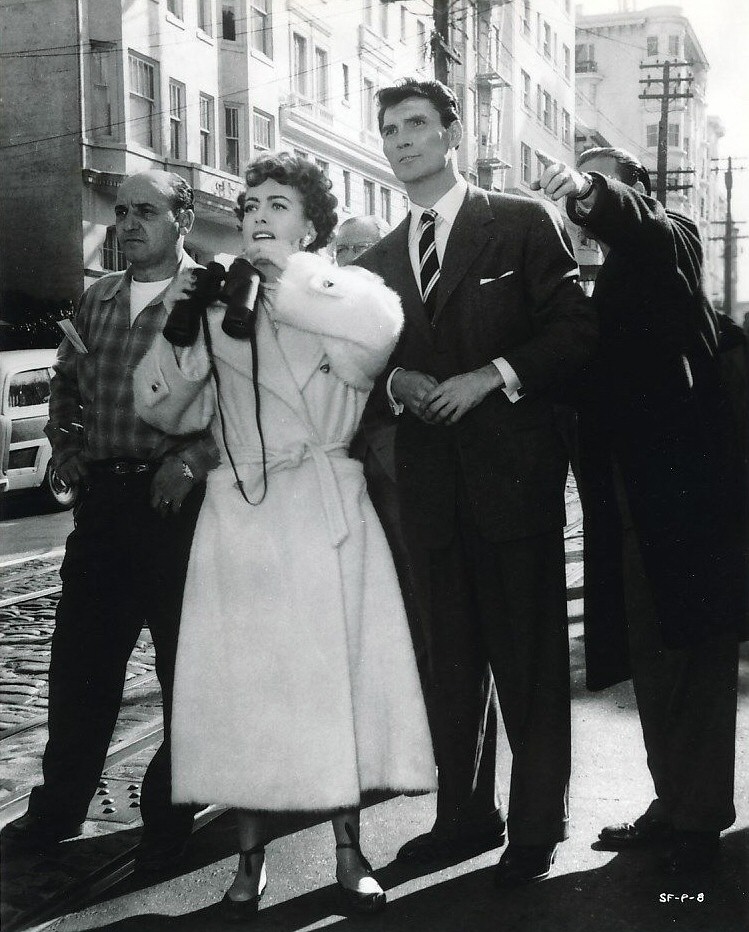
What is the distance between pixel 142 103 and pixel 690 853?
599 cm

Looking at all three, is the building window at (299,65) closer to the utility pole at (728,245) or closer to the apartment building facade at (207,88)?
the apartment building facade at (207,88)

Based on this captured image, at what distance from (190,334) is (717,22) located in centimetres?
178

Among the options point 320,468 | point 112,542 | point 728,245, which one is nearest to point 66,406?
point 112,542

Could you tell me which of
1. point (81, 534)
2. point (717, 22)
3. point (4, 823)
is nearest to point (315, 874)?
point (4, 823)

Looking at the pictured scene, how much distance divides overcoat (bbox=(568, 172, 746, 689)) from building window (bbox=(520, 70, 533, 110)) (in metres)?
1.58

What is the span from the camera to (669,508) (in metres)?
3.40

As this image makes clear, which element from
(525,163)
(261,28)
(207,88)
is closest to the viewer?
(261,28)

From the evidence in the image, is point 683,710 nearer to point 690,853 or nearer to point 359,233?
point 690,853

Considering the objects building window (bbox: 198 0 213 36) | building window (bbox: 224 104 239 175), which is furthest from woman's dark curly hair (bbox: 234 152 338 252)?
building window (bbox: 224 104 239 175)

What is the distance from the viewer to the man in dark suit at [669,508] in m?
3.34

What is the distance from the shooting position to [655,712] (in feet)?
11.6

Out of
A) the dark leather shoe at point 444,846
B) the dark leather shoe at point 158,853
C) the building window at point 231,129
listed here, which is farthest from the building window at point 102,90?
the dark leather shoe at point 444,846

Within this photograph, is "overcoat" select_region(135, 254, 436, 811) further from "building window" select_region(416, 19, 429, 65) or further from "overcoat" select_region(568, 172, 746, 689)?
"building window" select_region(416, 19, 429, 65)

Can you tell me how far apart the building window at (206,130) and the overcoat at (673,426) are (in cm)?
262
